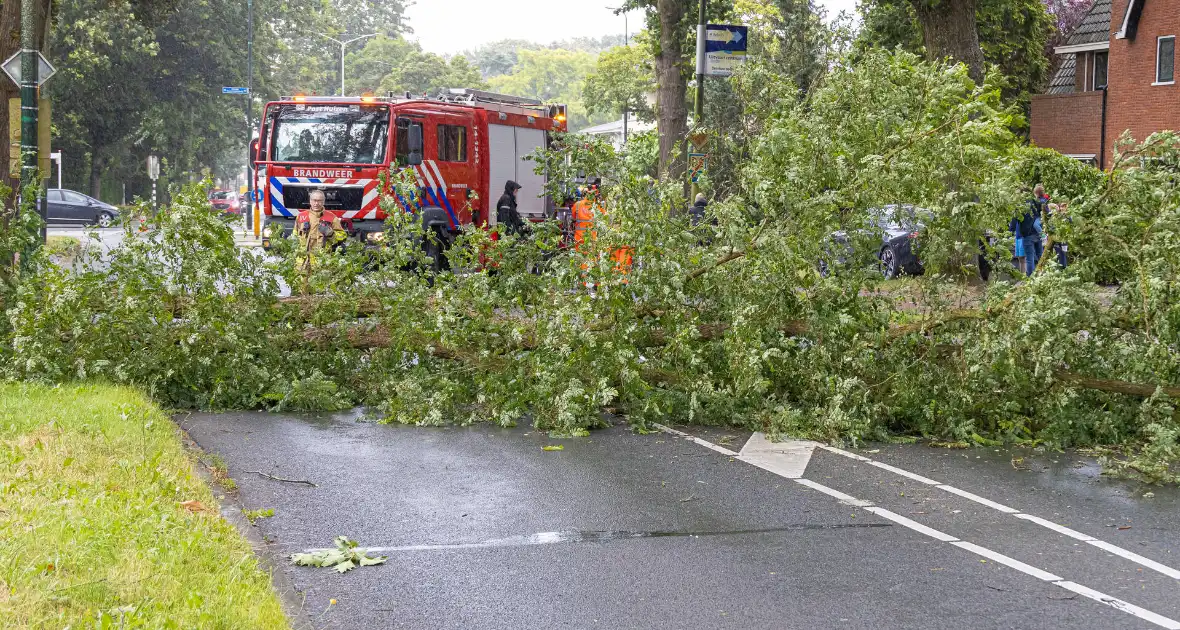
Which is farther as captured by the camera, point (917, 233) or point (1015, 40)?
point (1015, 40)

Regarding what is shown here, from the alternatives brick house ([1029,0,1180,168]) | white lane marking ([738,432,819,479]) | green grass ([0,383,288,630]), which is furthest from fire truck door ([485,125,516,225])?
green grass ([0,383,288,630])

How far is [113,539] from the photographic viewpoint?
19.2 feet

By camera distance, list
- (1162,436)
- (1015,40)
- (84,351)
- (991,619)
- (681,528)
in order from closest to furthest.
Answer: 1. (991,619)
2. (681,528)
3. (1162,436)
4. (84,351)
5. (1015,40)

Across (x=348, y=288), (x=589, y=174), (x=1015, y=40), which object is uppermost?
(x=1015, y=40)

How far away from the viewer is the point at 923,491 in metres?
Answer: 8.01

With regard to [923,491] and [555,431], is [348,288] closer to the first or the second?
[555,431]

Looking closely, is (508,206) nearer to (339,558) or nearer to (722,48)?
(722,48)

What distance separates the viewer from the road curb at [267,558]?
215 inches

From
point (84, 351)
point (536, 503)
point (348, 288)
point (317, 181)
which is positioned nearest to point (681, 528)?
point (536, 503)

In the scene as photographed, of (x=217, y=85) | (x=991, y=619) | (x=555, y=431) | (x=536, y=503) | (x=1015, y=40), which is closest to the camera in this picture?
(x=991, y=619)

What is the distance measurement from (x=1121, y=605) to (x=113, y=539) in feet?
14.3

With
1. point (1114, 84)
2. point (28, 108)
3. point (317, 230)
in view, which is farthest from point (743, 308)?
point (1114, 84)

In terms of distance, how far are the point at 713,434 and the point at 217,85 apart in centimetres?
6038

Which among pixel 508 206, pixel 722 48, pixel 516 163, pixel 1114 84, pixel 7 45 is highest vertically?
pixel 1114 84
